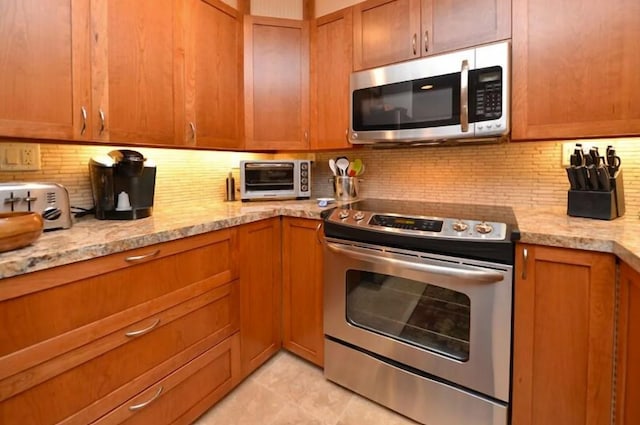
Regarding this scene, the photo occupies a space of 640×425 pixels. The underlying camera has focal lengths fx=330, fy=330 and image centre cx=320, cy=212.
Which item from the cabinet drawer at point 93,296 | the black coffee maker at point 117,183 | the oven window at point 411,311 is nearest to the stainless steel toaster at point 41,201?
the black coffee maker at point 117,183

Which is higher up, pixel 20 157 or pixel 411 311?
pixel 20 157

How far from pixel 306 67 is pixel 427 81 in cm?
81

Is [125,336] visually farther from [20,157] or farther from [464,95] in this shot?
[464,95]

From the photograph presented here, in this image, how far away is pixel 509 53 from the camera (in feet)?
4.76

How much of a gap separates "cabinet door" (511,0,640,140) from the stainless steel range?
475 mm

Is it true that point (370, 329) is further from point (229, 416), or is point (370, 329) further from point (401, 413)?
point (229, 416)

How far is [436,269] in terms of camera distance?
133cm

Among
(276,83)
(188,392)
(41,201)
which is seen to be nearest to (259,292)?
(188,392)

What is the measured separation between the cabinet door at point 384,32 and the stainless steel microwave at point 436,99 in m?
0.08

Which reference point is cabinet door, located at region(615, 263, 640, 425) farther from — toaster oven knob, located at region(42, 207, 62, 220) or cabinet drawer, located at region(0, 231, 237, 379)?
toaster oven knob, located at region(42, 207, 62, 220)

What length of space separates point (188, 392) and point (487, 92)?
72.5 inches

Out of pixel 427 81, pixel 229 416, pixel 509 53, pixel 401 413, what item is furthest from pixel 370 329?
pixel 509 53

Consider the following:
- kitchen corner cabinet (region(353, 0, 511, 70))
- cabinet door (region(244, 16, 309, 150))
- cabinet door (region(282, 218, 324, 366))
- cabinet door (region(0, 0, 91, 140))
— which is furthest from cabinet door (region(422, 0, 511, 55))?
cabinet door (region(0, 0, 91, 140))

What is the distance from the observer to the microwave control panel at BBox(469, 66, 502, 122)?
57.5 inches
